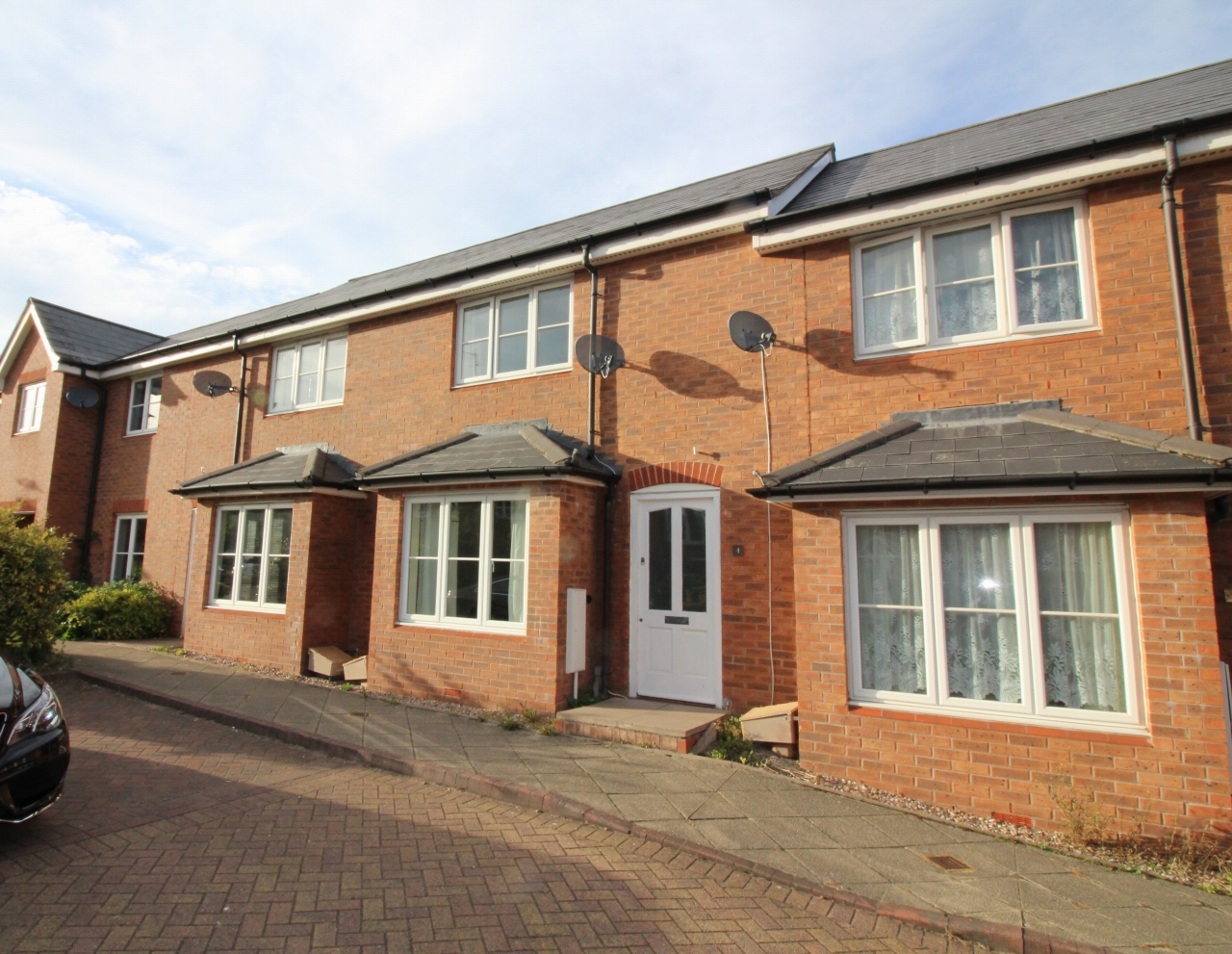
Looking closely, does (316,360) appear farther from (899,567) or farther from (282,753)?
(899,567)

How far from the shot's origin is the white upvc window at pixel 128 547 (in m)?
13.9

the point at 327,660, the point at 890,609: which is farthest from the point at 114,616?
the point at 890,609

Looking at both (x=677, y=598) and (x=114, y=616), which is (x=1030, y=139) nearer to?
(x=677, y=598)

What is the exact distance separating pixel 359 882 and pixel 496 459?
16.3 feet

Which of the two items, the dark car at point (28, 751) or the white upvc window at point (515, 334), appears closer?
the dark car at point (28, 751)

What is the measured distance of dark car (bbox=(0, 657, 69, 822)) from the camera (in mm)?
3969

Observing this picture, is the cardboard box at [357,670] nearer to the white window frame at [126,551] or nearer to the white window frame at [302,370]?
the white window frame at [302,370]

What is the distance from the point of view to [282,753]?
6344 mm

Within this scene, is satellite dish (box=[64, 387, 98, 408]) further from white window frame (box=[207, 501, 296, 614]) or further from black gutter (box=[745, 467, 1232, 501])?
black gutter (box=[745, 467, 1232, 501])

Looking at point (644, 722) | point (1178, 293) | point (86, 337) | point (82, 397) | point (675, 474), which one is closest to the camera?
point (1178, 293)

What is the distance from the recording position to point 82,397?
14.8 meters

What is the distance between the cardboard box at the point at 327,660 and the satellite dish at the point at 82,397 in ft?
31.8

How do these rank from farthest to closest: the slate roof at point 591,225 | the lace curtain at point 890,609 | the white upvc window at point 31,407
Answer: the white upvc window at point 31,407
the slate roof at point 591,225
the lace curtain at point 890,609

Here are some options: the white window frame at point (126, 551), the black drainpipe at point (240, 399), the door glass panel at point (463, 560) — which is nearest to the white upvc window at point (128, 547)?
the white window frame at point (126, 551)
